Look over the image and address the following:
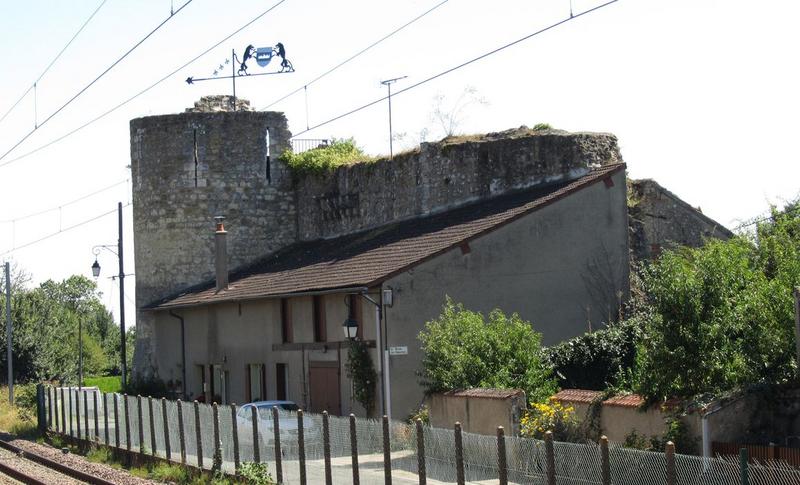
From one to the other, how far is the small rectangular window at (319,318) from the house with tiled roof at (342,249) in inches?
1.8

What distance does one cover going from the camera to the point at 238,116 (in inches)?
1663

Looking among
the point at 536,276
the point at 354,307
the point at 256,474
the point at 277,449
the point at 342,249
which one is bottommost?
the point at 256,474

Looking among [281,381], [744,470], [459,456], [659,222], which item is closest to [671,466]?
[744,470]

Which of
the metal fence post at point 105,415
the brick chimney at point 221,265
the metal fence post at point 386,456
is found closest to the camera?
the metal fence post at point 386,456

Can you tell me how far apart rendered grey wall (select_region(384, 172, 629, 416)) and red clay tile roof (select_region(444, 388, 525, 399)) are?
4.37 meters

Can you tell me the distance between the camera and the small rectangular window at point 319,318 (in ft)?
Result: 100

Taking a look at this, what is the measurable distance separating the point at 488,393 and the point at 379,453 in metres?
4.12

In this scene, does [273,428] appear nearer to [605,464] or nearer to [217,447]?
[217,447]

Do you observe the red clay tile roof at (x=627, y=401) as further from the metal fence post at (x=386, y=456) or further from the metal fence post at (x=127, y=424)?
the metal fence post at (x=127, y=424)

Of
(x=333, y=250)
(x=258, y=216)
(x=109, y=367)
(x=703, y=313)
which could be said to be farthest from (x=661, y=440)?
(x=109, y=367)

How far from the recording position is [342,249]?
3497cm

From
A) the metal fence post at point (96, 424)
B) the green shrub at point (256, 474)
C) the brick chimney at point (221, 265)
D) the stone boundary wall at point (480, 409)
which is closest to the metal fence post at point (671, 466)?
the stone boundary wall at point (480, 409)

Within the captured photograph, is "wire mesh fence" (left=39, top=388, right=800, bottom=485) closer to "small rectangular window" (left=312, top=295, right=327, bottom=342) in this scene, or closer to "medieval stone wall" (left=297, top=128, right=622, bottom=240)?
"small rectangular window" (left=312, top=295, right=327, bottom=342)

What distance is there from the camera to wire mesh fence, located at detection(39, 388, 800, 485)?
12.9m
